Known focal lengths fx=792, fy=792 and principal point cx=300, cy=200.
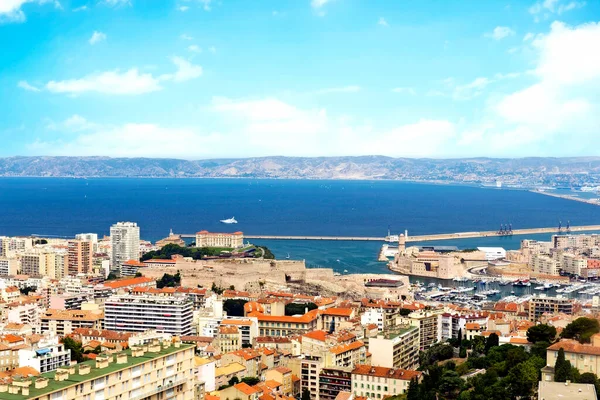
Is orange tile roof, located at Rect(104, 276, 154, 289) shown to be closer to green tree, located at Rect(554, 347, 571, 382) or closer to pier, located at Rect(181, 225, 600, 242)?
green tree, located at Rect(554, 347, 571, 382)

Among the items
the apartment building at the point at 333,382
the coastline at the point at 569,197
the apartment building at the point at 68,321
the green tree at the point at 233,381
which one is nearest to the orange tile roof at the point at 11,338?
the apartment building at the point at 68,321

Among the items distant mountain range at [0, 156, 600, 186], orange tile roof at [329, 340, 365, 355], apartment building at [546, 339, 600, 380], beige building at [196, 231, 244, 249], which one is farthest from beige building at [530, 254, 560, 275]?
distant mountain range at [0, 156, 600, 186]

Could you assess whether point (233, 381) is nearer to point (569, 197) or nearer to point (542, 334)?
point (542, 334)

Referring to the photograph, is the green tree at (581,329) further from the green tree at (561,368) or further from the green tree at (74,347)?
the green tree at (74,347)

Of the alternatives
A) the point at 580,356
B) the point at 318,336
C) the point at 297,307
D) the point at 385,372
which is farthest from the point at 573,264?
the point at 580,356

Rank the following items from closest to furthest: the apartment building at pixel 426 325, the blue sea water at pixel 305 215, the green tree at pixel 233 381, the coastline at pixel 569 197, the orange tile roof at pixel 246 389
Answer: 1. the orange tile roof at pixel 246 389
2. the green tree at pixel 233 381
3. the apartment building at pixel 426 325
4. the blue sea water at pixel 305 215
5. the coastline at pixel 569 197

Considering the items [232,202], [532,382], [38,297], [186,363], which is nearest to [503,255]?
[38,297]
